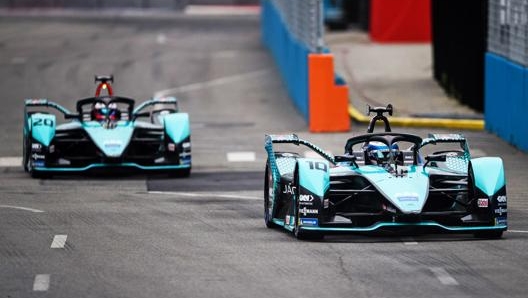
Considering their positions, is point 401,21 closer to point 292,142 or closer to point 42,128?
point 42,128

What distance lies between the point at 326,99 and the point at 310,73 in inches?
23.9

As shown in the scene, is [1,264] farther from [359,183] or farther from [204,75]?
[204,75]

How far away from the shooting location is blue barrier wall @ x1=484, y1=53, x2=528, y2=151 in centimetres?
2506

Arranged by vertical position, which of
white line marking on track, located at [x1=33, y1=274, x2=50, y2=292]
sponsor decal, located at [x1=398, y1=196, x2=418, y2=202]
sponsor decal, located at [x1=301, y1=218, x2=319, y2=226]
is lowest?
sponsor decal, located at [x1=301, y1=218, x2=319, y2=226]

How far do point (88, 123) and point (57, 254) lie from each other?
7994 mm

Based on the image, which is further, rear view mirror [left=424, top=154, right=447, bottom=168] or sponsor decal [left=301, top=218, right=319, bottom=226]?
rear view mirror [left=424, top=154, right=447, bottom=168]

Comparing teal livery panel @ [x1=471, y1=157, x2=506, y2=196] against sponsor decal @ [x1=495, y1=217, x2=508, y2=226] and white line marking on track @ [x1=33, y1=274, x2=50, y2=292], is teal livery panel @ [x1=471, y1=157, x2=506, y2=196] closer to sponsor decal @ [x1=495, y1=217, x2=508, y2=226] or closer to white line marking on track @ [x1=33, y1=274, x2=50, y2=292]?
sponsor decal @ [x1=495, y1=217, x2=508, y2=226]

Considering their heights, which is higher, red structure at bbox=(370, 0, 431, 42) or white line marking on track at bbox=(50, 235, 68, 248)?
white line marking on track at bbox=(50, 235, 68, 248)

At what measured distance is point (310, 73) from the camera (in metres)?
29.2

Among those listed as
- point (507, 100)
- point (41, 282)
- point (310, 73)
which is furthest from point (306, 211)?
point (310, 73)

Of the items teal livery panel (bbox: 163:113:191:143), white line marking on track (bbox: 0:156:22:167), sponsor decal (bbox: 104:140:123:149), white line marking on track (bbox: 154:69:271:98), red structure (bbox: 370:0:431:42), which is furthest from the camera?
red structure (bbox: 370:0:431:42)

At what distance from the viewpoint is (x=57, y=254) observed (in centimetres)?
1494

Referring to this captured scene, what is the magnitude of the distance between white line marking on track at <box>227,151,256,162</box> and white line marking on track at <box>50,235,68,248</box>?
9.11 metres

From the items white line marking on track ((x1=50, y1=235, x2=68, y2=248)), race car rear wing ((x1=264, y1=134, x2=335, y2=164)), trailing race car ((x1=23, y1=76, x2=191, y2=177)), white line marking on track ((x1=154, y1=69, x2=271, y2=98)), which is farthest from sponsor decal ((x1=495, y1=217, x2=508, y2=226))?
white line marking on track ((x1=154, y1=69, x2=271, y2=98))
